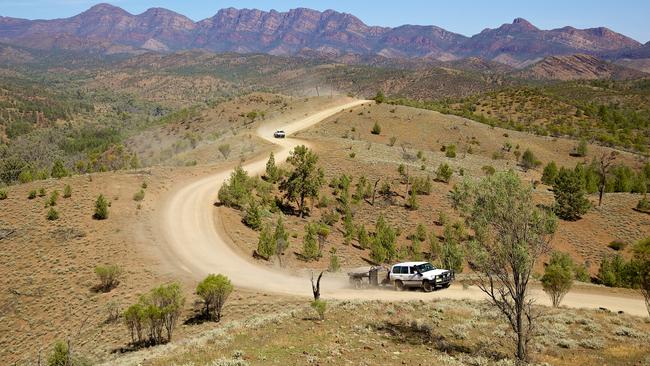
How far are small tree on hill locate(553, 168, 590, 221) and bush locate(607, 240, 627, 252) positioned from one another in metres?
4.94

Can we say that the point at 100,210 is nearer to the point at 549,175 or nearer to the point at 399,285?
the point at 399,285

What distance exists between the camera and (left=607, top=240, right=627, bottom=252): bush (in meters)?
44.8

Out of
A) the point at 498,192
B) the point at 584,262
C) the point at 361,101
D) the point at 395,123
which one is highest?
the point at 361,101

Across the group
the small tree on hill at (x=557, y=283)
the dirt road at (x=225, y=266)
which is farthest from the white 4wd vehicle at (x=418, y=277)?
the small tree on hill at (x=557, y=283)

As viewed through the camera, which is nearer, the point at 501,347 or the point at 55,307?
the point at 501,347

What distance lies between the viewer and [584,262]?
42.2 meters

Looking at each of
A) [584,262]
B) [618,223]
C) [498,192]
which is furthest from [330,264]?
[618,223]

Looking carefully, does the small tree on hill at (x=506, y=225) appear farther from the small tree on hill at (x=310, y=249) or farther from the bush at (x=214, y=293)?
the small tree on hill at (x=310, y=249)

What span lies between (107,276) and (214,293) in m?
7.98

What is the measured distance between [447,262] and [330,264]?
9059 millimetres

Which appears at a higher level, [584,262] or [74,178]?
[74,178]

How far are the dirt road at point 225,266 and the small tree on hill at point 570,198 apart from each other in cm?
2420

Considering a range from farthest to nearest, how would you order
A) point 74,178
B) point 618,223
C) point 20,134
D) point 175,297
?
point 20,134, point 618,223, point 74,178, point 175,297

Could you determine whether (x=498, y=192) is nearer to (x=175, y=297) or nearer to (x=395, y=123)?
(x=175, y=297)
